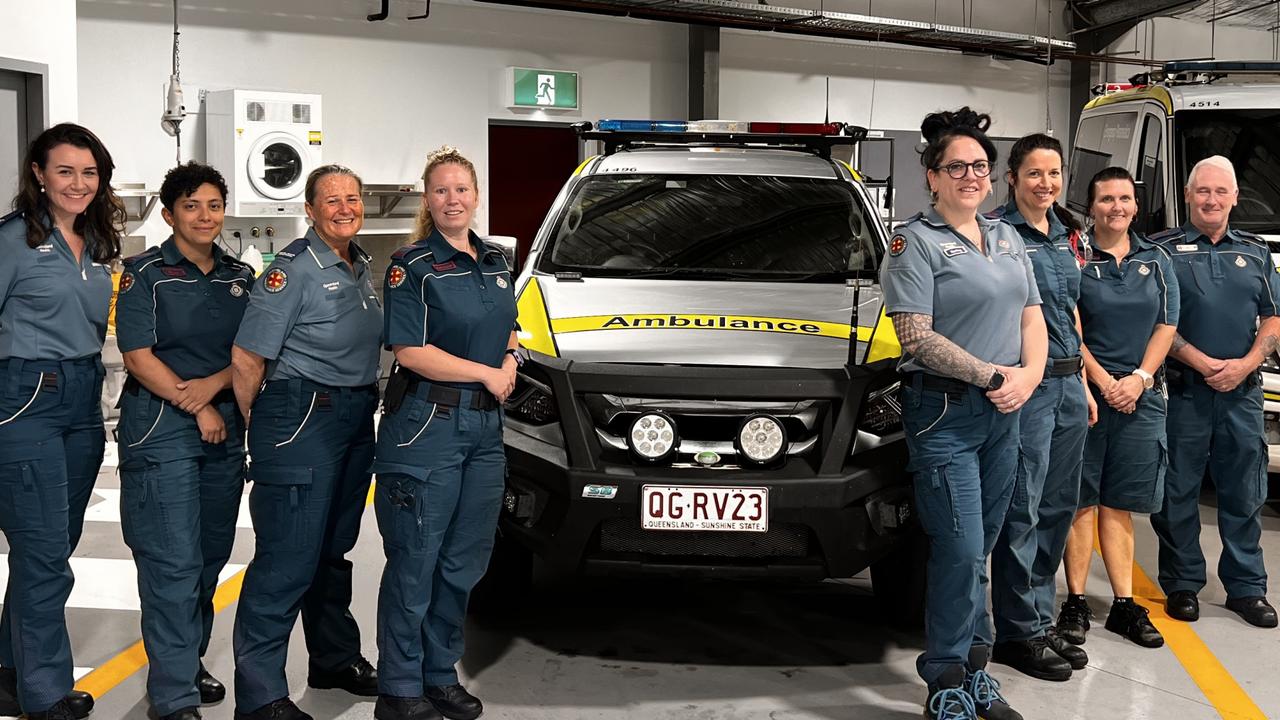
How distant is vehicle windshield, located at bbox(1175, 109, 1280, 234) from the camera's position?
6.45 m

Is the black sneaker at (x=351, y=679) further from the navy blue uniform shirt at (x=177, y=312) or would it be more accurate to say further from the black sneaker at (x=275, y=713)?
the navy blue uniform shirt at (x=177, y=312)

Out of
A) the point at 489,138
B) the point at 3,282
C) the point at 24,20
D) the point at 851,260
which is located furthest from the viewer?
the point at 489,138

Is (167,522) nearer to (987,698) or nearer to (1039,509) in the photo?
(987,698)

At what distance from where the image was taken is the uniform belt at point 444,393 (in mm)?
3441

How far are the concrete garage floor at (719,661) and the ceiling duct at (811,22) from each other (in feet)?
24.3

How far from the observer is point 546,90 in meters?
12.0

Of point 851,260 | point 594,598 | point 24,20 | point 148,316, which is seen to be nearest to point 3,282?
point 148,316

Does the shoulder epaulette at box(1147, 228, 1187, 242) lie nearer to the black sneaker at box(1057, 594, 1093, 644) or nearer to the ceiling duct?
the black sneaker at box(1057, 594, 1093, 644)

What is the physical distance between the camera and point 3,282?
11.0 feet

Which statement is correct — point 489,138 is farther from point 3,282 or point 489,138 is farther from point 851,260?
point 3,282

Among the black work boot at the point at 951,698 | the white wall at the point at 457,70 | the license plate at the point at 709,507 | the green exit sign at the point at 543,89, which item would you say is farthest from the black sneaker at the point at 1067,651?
the green exit sign at the point at 543,89

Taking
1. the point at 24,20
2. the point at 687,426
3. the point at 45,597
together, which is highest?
the point at 24,20

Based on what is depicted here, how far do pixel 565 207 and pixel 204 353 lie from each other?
1.76 metres

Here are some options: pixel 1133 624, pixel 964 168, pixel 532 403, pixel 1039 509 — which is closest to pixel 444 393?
pixel 532 403
